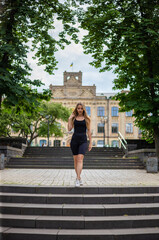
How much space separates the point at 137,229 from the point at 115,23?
10466 mm

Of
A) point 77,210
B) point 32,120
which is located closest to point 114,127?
point 32,120

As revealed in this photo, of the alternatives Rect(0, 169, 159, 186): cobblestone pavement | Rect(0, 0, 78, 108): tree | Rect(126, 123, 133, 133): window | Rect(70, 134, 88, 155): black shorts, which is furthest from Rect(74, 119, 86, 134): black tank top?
Rect(126, 123, 133, 133): window

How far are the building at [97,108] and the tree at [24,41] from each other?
36.2 m

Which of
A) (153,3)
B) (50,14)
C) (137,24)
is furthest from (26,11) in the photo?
(153,3)

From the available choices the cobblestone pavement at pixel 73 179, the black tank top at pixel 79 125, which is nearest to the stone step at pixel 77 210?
the cobblestone pavement at pixel 73 179

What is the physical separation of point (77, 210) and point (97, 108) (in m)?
46.4

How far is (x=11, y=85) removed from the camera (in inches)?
386

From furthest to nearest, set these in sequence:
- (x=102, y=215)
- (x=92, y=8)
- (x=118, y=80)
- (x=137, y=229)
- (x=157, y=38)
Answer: (x=118, y=80) < (x=92, y=8) < (x=157, y=38) < (x=102, y=215) < (x=137, y=229)

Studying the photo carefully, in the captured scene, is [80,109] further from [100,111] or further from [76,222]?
[100,111]

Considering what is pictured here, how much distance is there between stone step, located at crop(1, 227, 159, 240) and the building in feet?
147

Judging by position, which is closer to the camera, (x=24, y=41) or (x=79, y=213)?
(x=79, y=213)

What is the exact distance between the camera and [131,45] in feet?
37.6

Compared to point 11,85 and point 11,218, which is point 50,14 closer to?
point 11,85

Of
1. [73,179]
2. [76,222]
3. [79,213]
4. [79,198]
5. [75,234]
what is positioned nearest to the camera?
[75,234]
